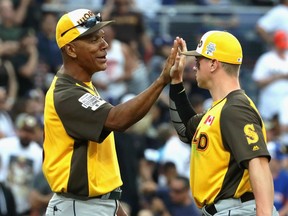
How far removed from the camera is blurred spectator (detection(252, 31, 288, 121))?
1418cm

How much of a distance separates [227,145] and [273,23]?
875cm

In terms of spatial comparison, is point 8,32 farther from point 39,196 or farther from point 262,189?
point 262,189

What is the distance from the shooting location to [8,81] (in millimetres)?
13805

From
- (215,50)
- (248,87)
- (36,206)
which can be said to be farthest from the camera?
(248,87)

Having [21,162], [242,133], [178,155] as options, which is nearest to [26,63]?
[21,162]

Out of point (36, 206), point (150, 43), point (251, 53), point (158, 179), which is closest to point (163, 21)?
point (150, 43)

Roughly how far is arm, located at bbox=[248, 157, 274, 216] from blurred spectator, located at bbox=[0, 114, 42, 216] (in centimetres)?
575

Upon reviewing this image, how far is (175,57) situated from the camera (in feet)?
23.0

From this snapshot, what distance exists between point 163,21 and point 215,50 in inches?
347

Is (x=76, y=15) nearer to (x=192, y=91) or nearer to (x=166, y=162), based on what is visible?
(x=166, y=162)

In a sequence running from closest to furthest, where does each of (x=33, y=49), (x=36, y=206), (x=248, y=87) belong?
1. (x=36, y=206)
2. (x=33, y=49)
3. (x=248, y=87)

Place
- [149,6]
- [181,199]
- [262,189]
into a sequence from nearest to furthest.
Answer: [262,189], [181,199], [149,6]

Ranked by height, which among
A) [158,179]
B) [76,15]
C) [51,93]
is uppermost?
[76,15]

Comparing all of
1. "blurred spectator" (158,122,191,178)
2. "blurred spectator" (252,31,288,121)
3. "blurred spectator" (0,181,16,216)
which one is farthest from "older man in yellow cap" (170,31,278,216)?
"blurred spectator" (252,31,288,121)
